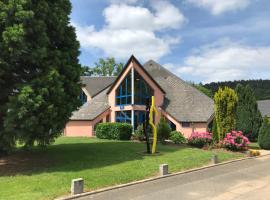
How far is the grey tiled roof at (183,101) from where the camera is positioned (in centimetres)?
3108

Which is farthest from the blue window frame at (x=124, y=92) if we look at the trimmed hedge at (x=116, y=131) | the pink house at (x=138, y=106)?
the trimmed hedge at (x=116, y=131)

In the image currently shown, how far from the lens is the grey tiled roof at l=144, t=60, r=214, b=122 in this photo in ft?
102

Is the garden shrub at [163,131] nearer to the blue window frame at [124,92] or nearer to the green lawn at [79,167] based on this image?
the green lawn at [79,167]

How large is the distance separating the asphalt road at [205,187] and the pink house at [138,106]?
16.9 metres

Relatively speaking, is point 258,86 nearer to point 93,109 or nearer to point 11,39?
point 93,109

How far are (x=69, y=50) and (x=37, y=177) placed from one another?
624cm

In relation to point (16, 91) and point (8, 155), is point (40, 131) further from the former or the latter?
point (8, 155)

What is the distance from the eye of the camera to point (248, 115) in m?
28.3

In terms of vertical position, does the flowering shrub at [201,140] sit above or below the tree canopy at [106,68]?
below

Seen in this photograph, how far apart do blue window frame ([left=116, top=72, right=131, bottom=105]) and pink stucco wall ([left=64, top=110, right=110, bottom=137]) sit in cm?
188

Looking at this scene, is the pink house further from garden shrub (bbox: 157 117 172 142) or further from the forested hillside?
the forested hillside

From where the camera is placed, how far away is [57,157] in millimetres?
14875

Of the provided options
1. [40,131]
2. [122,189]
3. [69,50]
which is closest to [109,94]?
[69,50]

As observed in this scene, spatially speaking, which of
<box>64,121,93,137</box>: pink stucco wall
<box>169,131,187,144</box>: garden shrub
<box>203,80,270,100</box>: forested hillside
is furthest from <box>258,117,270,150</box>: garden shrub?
<box>203,80,270,100</box>: forested hillside
